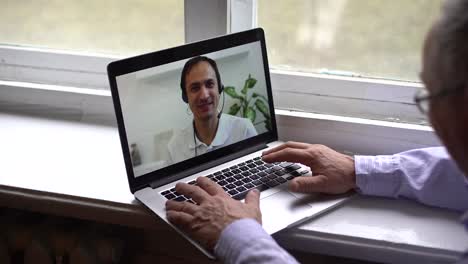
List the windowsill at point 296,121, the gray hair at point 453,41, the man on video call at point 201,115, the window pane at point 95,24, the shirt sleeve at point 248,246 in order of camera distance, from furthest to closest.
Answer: the window pane at point 95,24
the windowsill at point 296,121
the man on video call at point 201,115
the shirt sleeve at point 248,246
the gray hair at point 453,41

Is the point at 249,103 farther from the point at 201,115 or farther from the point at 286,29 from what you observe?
the point at 286,29

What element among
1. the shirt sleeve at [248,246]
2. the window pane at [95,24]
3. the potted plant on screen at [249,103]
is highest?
the window pane at [95,24]

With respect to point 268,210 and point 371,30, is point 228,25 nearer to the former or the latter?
point 371,30

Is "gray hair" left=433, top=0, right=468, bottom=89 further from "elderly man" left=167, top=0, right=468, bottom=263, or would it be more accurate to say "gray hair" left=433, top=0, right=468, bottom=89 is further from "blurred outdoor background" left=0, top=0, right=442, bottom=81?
"blurred outdoor background" left=0, top=0, right=442, bottom=81

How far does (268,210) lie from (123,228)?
36cm

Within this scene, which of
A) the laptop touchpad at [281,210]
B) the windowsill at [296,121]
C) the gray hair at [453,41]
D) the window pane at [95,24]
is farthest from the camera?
the window pane at [95,24]

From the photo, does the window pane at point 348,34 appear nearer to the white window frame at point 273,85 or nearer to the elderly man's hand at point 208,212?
the white window frame at point 273,85

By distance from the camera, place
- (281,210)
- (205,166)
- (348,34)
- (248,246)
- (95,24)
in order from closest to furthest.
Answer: (248,246)
(281,210)
(205,166)
(348,34)
(95,24)

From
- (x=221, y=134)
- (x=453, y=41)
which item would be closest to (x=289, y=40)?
(x=221, y=134)

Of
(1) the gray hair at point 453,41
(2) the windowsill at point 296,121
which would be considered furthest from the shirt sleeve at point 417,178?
(1) the gray hair at point 453,41

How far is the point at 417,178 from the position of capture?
1.22m

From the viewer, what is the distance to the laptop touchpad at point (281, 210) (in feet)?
3.76

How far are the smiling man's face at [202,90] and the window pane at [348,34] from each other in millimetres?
270

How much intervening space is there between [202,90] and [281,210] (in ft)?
0.87
